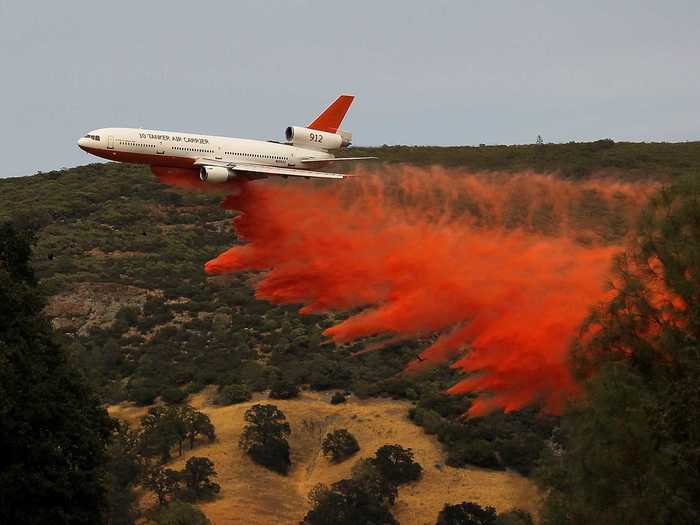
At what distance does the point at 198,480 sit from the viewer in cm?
5900

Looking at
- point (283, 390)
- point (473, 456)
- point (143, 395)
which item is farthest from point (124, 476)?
point (473, 456)

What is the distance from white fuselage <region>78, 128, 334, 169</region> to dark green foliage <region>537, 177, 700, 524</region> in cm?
2311

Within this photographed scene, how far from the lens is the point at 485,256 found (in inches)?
2222

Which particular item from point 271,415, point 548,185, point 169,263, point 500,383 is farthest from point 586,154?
point 500,383

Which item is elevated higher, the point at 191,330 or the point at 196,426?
the point at 191,330

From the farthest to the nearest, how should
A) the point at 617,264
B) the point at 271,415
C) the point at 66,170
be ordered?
the point at 66,170
the point at 271,415
the point at 617,264

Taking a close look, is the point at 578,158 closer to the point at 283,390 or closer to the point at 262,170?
the point at 283,390

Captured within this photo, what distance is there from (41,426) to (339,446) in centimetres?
2581

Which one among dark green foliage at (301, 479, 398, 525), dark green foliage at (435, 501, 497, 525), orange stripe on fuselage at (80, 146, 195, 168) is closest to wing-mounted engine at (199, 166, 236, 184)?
orange stripe on fuselage at (80, 146, 195, 168)

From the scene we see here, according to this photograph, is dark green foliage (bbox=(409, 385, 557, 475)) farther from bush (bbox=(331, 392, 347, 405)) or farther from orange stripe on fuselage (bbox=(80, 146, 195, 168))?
orange stripe on fuselage (bbox=(80, 146, 195, 168))

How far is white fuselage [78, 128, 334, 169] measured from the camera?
5584 centimetres

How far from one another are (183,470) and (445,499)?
13517mm

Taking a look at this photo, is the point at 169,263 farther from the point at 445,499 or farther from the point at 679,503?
the point at 679,503

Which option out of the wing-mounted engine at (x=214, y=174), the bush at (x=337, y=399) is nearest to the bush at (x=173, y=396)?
the bush at (x=337, y=399)
